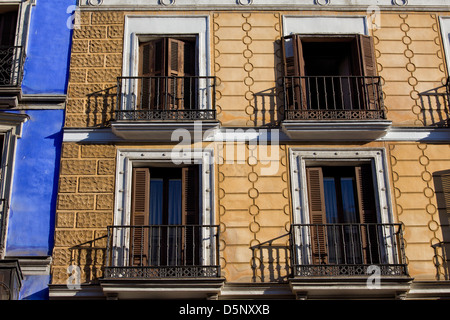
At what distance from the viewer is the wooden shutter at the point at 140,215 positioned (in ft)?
40.1

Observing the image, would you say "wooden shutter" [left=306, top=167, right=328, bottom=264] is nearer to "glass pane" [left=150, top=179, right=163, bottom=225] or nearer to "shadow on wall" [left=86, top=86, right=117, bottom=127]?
"glass pane" [left=150, top=179, right=163, bottom=225]

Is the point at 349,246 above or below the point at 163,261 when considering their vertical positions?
above

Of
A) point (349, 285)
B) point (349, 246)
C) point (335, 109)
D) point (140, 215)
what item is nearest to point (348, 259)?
point (349, 246)

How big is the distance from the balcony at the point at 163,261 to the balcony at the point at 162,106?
187 cm

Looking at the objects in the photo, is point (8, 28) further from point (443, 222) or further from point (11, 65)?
point (443, 222)

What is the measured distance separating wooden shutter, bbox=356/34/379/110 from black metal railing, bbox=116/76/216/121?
2.95 metres

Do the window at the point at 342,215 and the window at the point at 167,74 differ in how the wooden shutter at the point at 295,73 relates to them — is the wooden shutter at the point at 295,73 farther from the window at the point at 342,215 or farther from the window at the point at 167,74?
the window at the point at 167,74

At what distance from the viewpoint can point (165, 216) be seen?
1288 cm

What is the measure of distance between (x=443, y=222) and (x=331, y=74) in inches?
153

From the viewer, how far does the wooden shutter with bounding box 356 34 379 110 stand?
44.1 feet

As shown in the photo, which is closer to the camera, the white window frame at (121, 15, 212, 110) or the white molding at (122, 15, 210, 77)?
the white window frame at (121, 15, 212, 110)

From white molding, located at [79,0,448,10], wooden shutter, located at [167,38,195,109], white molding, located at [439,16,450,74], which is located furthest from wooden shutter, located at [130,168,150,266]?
white molding, located at [439,16,450,74]

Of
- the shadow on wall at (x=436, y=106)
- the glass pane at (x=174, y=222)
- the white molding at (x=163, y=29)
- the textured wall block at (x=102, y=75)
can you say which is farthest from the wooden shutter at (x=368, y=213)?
the textured wall block at (x=102, y=75)

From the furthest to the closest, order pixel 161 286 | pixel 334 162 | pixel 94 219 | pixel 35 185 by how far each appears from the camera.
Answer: pixel 334 162, pixel 35 185, pixel 94 219, pixel 161 286
